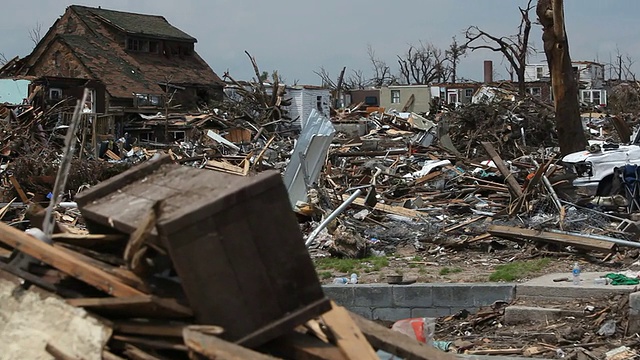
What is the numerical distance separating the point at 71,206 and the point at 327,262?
16.4 feet

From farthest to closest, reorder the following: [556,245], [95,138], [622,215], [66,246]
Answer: [95,138], [622,215], [556,245], [66,246]

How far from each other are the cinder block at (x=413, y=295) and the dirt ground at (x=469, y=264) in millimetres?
653

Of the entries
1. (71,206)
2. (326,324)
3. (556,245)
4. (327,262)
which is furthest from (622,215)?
(326,324)

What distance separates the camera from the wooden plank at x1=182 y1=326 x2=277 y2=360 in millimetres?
3693

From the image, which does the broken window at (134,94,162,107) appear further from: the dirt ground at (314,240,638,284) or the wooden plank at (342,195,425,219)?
the dirt ground at (314,240,638,284)

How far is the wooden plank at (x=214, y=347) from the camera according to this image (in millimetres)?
3693

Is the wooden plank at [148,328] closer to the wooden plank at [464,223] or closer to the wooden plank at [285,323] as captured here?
the wooden plank at [285,323]

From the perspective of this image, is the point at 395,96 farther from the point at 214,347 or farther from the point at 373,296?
the point at 214,347

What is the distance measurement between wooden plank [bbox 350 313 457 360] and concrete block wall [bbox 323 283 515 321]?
5780 millimetres

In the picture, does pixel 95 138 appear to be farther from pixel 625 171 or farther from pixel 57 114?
pixel 625 171

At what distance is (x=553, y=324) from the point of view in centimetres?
893

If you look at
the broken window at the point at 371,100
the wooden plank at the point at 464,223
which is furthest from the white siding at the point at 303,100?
the wooden plank at the point at 464,223

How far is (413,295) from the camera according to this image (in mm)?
10375

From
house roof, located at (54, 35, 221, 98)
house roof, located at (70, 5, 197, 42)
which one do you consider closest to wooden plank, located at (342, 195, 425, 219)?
house roof, located at (54, 35, 221, 98)
